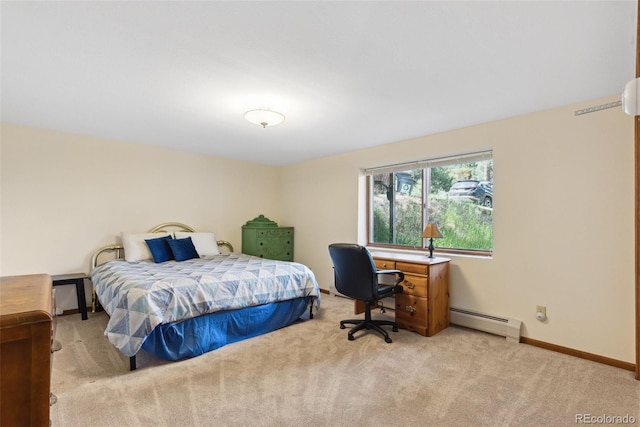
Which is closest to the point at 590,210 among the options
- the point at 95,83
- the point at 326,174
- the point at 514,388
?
the point at 514,388

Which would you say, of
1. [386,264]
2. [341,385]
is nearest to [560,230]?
[386,264]

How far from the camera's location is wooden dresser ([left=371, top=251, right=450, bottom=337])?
3027 millimetres

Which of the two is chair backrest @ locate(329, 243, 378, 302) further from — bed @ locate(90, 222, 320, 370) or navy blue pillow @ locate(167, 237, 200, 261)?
navy blue pillow @ locate(167, 237, 200, 261)

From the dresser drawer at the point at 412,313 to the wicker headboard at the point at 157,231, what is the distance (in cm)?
306

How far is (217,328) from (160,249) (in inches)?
66.1

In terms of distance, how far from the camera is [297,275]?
3381 millimetres

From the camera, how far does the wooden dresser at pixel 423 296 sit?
3.03 m

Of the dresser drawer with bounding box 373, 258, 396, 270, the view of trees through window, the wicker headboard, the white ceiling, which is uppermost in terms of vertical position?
the white ceiling

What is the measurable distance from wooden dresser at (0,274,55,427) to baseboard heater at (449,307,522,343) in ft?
11.0

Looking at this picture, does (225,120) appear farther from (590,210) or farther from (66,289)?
(590,210)

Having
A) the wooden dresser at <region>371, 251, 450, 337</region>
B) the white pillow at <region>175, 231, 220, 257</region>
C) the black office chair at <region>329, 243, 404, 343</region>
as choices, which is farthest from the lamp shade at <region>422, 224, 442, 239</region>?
the white pillow at <region>175, 231, 220, 257</region>

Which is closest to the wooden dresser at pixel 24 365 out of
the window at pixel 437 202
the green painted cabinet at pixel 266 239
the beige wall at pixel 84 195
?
the window at pixel 437 202
